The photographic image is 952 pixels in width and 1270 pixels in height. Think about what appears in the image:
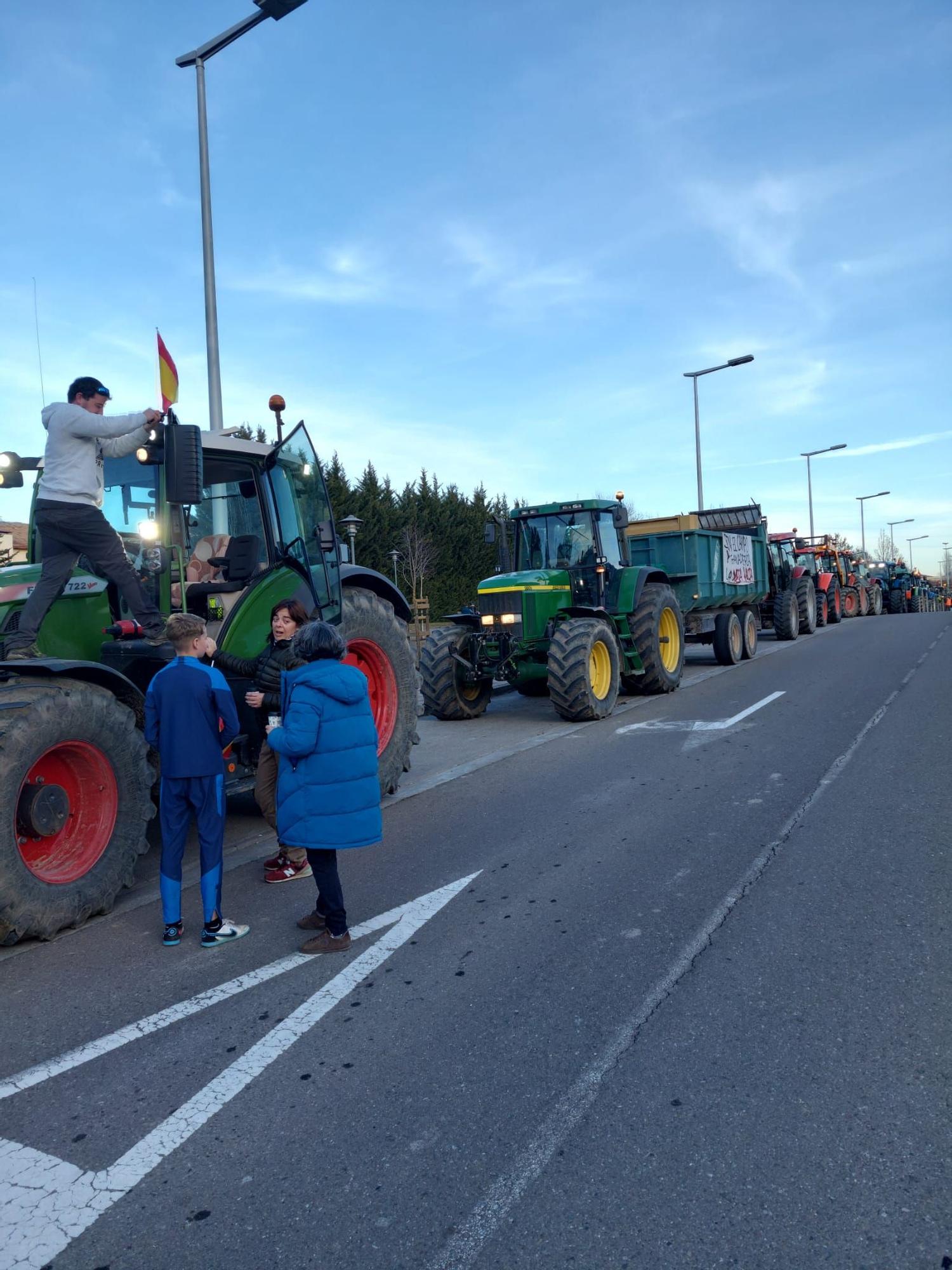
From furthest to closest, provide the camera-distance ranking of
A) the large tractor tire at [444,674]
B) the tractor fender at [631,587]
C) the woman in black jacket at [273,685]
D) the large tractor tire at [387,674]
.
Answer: the tractor fender at [631,587] < the large tractor tire at [444,674] < the large tractor tire at [387,674] < the woman in black jacket at [273,685]

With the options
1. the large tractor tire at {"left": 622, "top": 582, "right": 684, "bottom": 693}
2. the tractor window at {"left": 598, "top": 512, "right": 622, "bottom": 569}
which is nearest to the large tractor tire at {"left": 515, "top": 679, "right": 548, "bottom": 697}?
the large tractor tire at {"left": 622, "top": 582, "right": 684, "bottom": 693}

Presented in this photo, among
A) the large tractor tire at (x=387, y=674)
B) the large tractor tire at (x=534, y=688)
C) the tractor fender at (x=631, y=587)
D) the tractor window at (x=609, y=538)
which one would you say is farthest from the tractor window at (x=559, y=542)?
the large tractor tire at (x=387, y=674)

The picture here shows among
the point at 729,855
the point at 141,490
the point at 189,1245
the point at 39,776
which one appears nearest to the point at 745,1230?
the point at 189,1245

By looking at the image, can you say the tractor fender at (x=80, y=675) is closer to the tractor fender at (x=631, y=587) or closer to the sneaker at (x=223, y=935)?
the sneaker at (x=223, y=935)

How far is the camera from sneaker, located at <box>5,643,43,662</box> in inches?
183

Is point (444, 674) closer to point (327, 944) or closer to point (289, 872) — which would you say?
point (289, 872)

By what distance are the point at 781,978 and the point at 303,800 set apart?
2.09 metres

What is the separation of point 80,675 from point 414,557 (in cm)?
3544

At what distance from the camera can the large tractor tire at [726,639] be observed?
1644cm

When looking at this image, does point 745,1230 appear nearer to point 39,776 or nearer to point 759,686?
point 39,776

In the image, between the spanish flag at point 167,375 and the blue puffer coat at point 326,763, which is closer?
the blue puffer coat at point 326,763

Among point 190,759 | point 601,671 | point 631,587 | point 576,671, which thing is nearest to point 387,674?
point 190,759

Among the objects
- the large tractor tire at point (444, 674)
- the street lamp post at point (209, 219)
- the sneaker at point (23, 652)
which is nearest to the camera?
the sneaker at point (23, 652)

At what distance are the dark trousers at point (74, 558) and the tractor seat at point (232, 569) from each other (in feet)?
2.18
